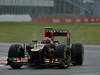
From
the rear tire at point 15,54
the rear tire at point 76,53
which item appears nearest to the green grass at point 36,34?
the rear tire at point 76,53

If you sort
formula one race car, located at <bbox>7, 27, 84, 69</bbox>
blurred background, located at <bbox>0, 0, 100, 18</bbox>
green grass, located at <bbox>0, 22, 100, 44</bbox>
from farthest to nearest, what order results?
blurred background, located at <bbox>0, 0, 100, 18</bbox>
green grass, located at <bbox>0, 22, 100, 44</bbox>
formula one race car, located at <bbox>7, 27, 84, 69</bbox>

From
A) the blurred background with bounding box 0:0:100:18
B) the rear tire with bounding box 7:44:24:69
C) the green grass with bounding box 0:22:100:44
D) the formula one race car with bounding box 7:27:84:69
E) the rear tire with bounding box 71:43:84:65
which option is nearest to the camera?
the formula one race car with bounding box 7:27:84:69

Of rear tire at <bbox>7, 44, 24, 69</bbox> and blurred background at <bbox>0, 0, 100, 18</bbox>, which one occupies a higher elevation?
blurred background at <bbox>0, 0, 100, 18</bbox>

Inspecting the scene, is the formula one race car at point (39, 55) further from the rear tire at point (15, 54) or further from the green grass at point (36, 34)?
the green grass at point (36, 34)

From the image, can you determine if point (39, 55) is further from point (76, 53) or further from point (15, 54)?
point (76, 53)

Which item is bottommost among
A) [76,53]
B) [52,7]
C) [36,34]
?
[76,53]

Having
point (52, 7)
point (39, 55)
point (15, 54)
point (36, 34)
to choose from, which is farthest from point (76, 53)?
point (52, 7)

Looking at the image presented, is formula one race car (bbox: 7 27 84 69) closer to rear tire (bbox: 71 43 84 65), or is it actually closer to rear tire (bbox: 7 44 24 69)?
rear tire (bbox: 7 44 24 69)

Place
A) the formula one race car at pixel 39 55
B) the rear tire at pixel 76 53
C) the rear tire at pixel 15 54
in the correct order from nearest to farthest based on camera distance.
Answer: the formula one race car at pixel 39 55 → the rear tire at pixel 15 54 → the rear tire at pixel 76 53

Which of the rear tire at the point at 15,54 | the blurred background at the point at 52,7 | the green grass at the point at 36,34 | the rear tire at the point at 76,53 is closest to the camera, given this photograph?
the rear tire at the point at 15,54

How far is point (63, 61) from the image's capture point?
553 inches

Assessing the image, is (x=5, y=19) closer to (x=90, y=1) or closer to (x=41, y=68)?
(x=90, y=1)

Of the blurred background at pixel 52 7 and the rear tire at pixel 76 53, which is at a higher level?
the blurred background at pixel 52 7

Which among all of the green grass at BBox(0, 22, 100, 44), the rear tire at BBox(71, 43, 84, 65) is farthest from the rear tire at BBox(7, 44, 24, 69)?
the green grass at BBox(0, 22, 100, 44)
